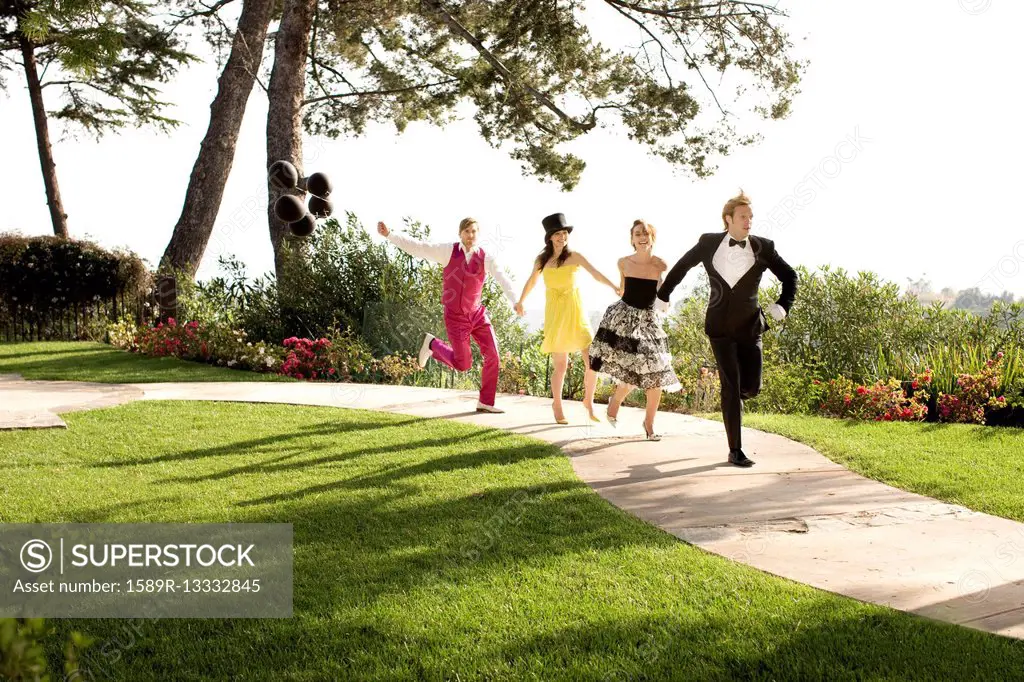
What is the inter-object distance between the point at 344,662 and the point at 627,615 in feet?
4.33

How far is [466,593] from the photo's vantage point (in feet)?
14.3

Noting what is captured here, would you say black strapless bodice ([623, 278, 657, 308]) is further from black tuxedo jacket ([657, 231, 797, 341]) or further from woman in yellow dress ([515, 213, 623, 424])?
black tuxedo jacket ([657, 231, 797, 341])

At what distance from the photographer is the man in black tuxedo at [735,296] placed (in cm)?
739

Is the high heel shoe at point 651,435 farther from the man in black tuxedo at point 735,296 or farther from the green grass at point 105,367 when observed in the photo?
the green grass at point 105,367

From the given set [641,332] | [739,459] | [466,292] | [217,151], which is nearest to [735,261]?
[641,332]

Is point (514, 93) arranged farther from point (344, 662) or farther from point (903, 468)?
point (344, 662)

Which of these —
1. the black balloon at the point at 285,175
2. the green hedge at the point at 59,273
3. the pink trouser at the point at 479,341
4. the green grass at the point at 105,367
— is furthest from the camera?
the green hedge at the point at 59,273

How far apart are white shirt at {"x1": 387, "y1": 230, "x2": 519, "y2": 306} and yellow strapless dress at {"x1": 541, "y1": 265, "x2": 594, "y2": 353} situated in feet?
2.34

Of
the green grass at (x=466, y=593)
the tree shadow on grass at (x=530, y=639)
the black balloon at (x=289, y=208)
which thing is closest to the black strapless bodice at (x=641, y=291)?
the green grass at (x=466, y=593)

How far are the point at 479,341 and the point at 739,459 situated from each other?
3473 mm

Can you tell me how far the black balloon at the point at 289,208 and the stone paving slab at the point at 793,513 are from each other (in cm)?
228

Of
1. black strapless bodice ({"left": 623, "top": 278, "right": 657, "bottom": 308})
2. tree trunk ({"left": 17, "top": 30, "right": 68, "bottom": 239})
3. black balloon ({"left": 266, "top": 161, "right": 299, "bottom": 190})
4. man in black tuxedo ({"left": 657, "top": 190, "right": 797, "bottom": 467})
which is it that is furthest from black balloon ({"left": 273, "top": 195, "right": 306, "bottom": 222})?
tree trunk ({"left": 17, "top": 30, "right": 68, "bottom": 239})

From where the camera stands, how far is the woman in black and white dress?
815 cm

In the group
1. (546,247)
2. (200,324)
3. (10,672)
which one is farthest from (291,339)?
(10,672)
